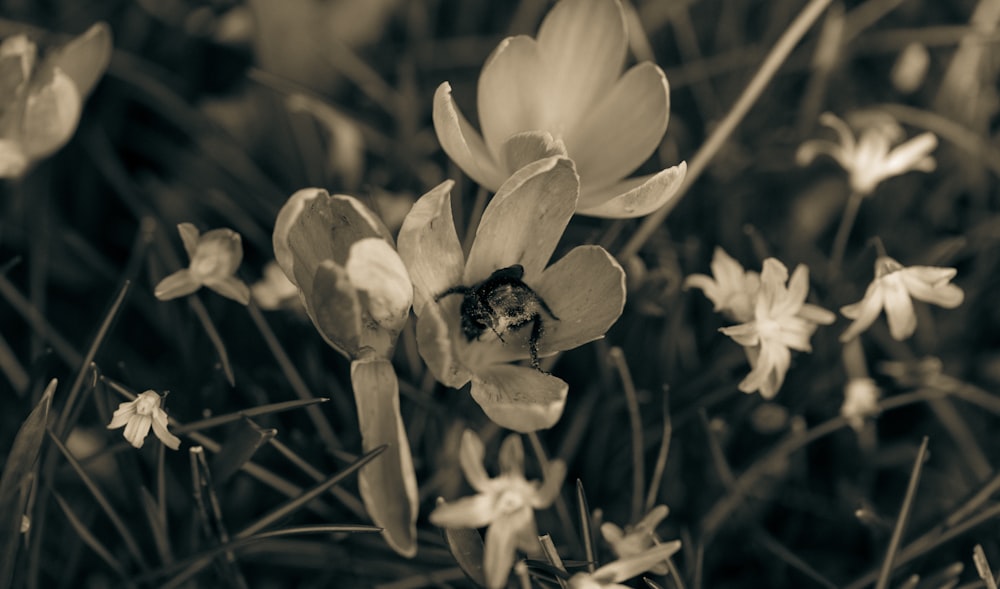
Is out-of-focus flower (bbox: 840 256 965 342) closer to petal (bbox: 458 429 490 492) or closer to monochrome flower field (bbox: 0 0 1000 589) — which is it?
monochrome flower field (bbox: 0 0 1000 589)

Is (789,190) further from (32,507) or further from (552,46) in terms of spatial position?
(32,507)

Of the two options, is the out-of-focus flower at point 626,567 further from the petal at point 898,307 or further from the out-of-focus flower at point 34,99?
the out-of-focus flower at point 34,99

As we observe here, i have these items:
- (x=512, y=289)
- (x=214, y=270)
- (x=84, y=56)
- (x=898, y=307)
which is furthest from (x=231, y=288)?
(x=898, y=307)

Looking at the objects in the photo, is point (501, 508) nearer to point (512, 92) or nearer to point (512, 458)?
point (512, 458)

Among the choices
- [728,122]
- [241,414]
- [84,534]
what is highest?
[728,122]

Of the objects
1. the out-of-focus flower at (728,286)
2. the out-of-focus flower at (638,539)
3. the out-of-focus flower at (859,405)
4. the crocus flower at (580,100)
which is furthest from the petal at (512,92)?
the out-of-focus flower at (859,405)
